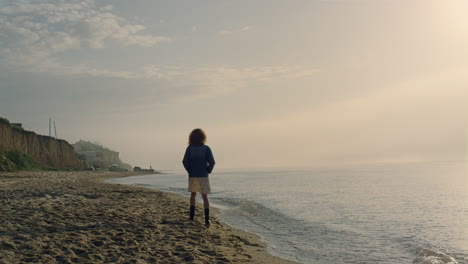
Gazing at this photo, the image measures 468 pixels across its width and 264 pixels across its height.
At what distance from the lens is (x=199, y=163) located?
9234 millimetres

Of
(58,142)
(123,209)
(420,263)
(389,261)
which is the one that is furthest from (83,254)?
(58,142)

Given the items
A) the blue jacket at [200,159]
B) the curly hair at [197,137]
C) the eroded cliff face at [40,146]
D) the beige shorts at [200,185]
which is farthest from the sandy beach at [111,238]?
the eroded cliff face at [40,146]

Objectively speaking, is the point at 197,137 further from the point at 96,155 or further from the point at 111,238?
the point at 96,155

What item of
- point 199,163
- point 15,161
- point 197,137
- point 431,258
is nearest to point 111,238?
point 199,163

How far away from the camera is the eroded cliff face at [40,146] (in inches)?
1757

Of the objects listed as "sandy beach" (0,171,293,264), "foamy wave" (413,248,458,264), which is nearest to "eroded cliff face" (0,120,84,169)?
"sandy beach" (0,171,293,264)

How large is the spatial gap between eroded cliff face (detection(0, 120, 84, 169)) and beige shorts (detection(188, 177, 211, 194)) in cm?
4308

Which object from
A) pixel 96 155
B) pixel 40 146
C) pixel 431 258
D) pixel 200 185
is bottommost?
pixel 431 258

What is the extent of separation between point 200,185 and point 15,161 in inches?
1713

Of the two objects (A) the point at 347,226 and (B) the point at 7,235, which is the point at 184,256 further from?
(A) the point at 347,226

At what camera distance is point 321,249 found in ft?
26.2

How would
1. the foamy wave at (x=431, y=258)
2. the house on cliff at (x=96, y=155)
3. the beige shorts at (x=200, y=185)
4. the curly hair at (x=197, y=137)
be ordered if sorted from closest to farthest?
the foamy wave at (x=431, y=258)
the beige shorts at (x=200, y=185)
the curly hair at (x=197, y=137)
the house on cliff at (x=96, y=155)

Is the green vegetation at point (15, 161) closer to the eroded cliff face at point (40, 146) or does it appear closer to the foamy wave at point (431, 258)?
the eroded cliff face at point (40, 146)

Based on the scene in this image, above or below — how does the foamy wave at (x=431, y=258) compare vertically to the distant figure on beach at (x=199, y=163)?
below
